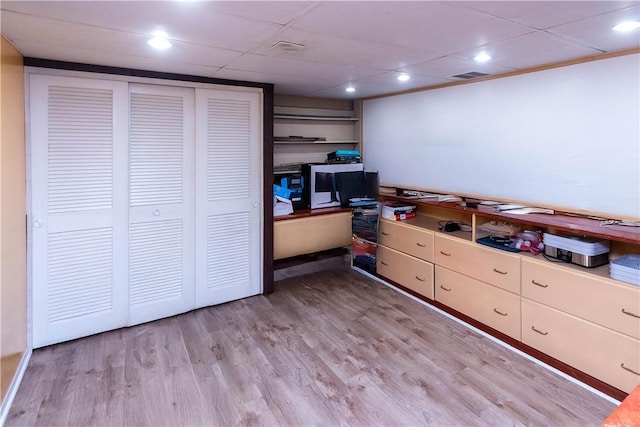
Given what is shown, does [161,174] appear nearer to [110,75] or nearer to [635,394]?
[110,75]

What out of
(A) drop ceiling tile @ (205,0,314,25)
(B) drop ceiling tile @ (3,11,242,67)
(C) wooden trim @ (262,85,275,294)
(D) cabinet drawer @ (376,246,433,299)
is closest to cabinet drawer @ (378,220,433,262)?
(D) cabinet drawer @ (376,246,433,299)

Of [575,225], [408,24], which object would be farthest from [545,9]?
[575,225]

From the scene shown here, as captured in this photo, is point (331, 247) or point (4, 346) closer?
point (4, 346)

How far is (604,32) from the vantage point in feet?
6.88

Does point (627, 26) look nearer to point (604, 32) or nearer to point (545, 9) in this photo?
point (604, 32)

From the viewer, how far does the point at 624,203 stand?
2.57 m

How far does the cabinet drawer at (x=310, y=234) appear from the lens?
4.08 metres

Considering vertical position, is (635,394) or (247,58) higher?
(247,58)

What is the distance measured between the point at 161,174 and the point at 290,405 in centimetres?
213

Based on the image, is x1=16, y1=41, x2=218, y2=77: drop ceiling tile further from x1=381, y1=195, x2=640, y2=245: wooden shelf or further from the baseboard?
x1=381, y1=195, x2=640, y2=245: wooden shelf

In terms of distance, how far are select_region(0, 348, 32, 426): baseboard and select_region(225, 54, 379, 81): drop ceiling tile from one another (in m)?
2.54

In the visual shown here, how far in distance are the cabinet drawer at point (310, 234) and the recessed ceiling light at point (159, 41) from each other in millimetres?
2067

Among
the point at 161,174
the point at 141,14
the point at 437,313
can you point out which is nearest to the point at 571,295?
the point at 437,313

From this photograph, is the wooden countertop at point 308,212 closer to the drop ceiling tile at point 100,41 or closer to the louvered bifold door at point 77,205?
the louvered bifold door at point 77,205
